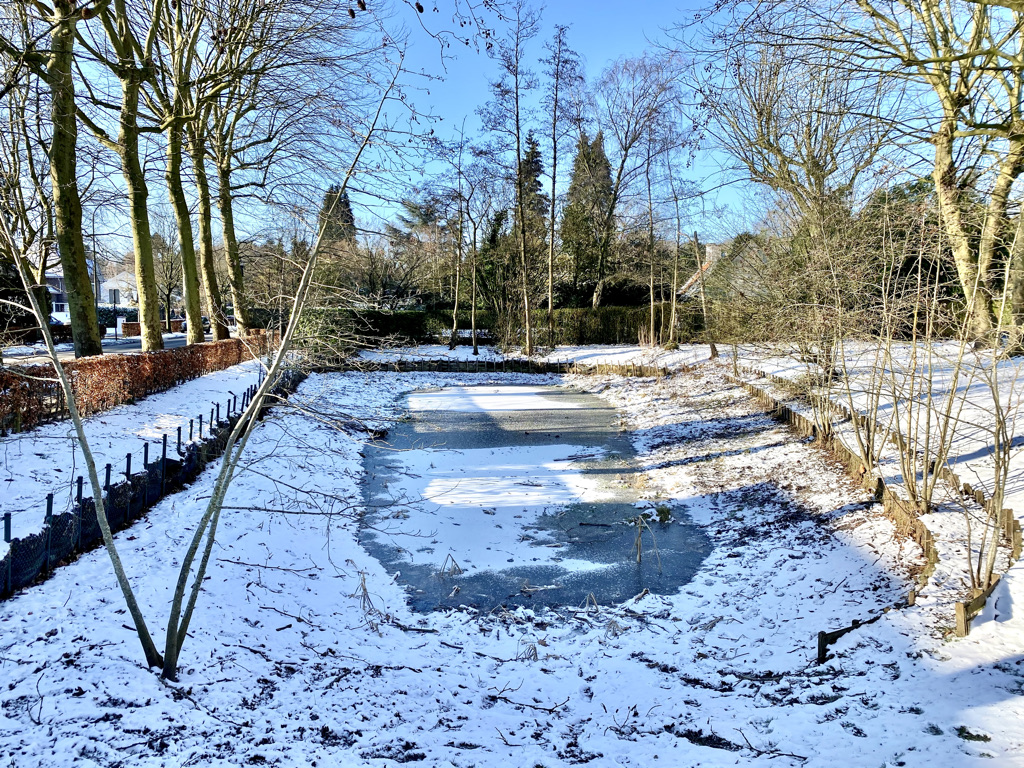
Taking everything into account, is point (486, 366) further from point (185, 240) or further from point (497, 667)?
point (497, 667)

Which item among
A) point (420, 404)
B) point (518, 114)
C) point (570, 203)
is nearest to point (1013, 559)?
point (420, 404)

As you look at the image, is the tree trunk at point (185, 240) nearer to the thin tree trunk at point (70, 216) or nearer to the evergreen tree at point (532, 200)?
the thin tree trunk at point (70, 216)

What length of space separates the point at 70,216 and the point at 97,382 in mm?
3052

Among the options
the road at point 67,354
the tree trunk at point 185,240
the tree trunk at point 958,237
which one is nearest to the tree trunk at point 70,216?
the road at point 67,354

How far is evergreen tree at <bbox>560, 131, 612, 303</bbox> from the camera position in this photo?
2986 cm

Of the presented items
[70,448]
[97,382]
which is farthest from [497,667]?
[97,382]

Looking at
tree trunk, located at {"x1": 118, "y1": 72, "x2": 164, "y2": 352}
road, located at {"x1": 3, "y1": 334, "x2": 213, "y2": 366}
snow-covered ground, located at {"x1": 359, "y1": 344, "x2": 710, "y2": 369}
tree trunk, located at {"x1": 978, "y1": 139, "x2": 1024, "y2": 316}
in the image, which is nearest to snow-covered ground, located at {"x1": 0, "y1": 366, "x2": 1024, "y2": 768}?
road, located at {"x1": 3, "y1": 334, "x2": 213, "y2": 366}

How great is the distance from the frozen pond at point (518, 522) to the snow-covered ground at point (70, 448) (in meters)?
2.71

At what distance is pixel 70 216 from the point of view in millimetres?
9852

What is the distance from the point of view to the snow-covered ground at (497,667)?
3223 millimetres

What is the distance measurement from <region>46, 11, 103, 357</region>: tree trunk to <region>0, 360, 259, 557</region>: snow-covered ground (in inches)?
61.8

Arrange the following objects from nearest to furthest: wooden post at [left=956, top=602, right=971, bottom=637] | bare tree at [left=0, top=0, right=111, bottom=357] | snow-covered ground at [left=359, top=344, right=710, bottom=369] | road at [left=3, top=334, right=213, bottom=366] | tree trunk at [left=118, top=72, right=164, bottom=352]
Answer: wooden post at [left=956, top=602, right=971, bottom=637] < bare tree at [left=0, top=0, right=111, bottom=357] < tree trunk at [left=118, top=72, right=164, bottom=352] < road at [left=3, top=334, right=213, bottom=366] < snow-covered ground at [left=359, top=344, right=710, bottom=369]

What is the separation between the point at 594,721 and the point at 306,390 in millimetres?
13923

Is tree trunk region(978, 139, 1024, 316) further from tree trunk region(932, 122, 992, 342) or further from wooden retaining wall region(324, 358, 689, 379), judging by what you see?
wooden retaining wall region(324, 358, 689, 379)
